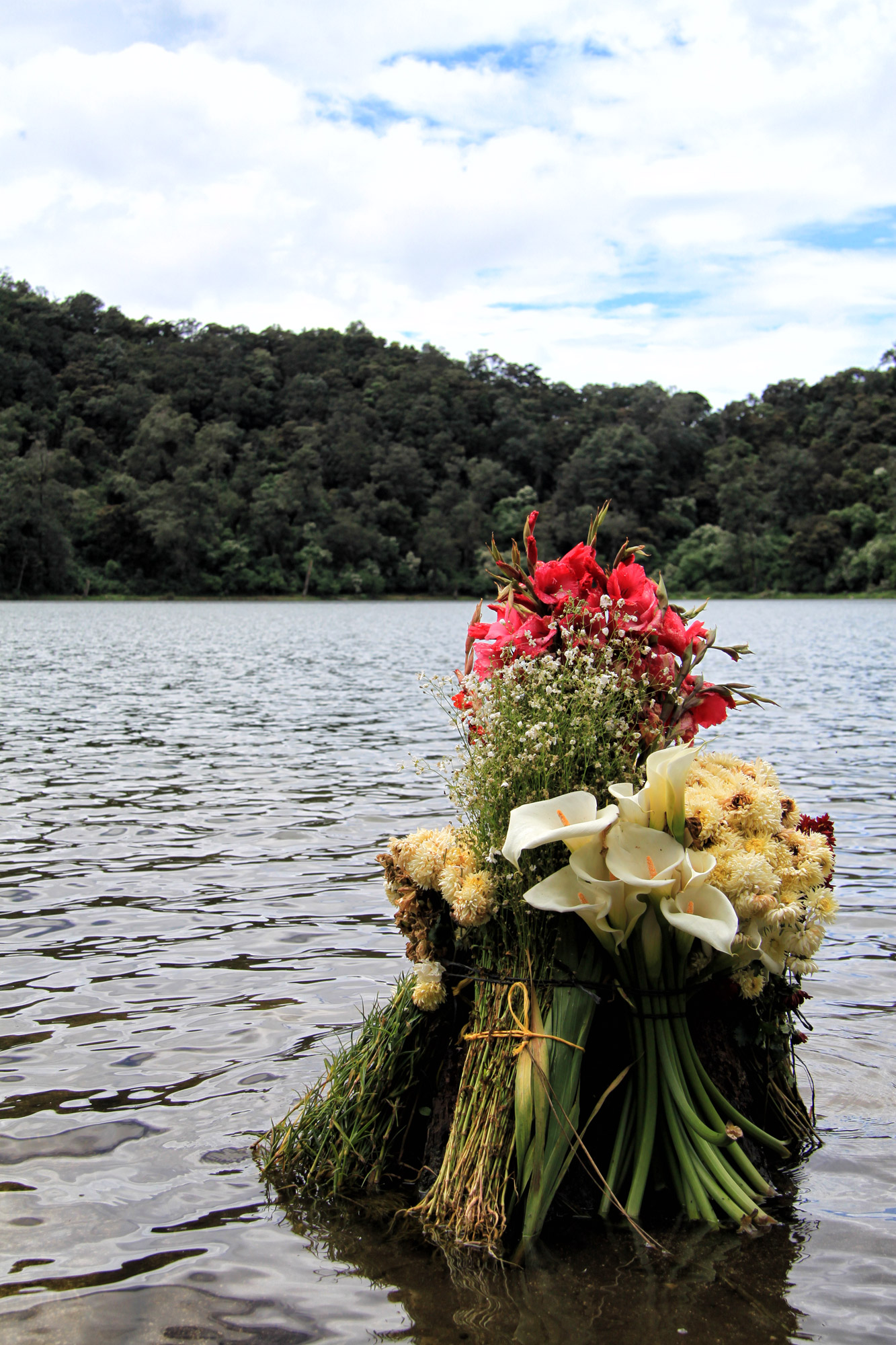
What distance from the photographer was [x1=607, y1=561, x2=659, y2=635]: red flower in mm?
4133

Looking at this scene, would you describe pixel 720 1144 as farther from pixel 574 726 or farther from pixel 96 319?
pixel 96 319

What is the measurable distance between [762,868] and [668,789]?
427 millimetres

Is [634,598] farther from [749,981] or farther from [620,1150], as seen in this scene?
[620,1150]

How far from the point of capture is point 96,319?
159625mm

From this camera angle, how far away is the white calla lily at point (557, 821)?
11.1 feet

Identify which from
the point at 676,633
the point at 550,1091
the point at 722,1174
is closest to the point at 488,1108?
the point at 550,1091

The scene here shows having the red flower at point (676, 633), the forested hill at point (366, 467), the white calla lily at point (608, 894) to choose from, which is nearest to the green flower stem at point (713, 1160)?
the white calla lily at point (608, 894)

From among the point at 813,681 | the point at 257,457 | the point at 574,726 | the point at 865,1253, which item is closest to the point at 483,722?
the point at 574,726

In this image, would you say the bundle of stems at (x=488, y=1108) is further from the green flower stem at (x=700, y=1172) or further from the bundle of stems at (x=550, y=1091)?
the green flower stem at (x=700, y=1172)

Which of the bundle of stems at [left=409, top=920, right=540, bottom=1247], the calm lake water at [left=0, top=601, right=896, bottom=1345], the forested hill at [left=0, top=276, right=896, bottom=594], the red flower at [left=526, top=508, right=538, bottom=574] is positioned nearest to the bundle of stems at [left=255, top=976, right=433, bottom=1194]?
the calm lake water at [left=0, top=601, right=896, bottom=1345]

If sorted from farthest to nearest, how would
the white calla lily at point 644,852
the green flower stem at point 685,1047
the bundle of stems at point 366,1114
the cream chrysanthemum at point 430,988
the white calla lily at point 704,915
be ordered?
the bundle of stems at point 366,1114
the cream chrysanthemum at point 430,988
the green flower stem at point 685,1047
the white calla lily at point 644,852
the white calla lily at point 704,915

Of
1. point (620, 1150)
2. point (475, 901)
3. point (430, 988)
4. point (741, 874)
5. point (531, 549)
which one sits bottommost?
point (620, 1150)

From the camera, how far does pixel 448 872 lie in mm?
3805

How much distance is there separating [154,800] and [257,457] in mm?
137289
